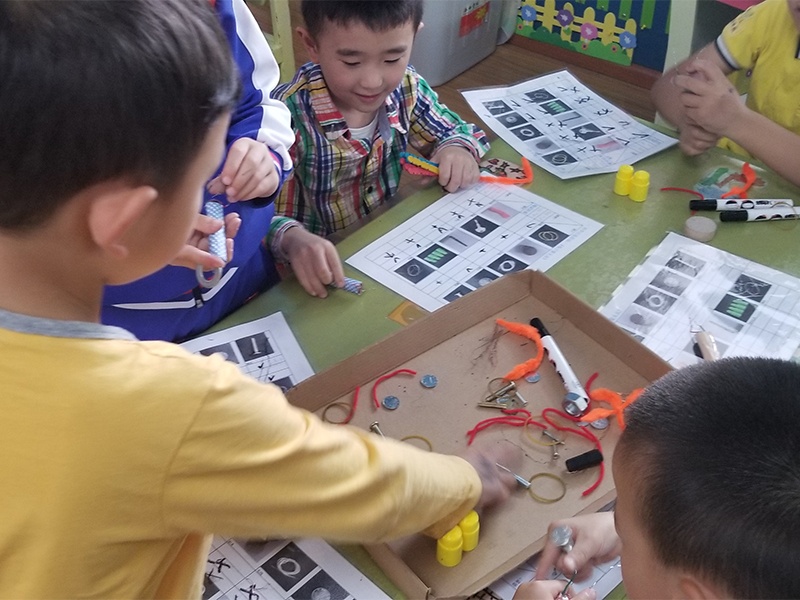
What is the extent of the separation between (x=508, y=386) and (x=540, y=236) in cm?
33

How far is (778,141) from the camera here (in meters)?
1.22

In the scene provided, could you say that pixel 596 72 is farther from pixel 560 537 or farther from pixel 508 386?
pixel 560 537

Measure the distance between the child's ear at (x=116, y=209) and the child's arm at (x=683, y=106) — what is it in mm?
1062

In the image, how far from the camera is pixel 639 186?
1.19 m

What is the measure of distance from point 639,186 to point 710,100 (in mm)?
234

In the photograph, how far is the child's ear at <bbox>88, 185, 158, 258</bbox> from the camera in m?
0.48

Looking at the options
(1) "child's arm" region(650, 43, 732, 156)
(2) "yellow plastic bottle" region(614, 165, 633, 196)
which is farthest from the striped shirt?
(1) "child's arm" region(650, 43, 732, 156)

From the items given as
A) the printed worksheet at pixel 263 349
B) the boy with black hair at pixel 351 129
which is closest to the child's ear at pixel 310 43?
the boy with black hair at pixel 351 129

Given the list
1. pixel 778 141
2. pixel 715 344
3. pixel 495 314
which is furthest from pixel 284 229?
pixel 778 141

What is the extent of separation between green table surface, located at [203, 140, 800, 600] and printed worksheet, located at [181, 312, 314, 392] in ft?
0.05

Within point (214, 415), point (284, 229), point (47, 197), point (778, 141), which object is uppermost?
point (47, 197)

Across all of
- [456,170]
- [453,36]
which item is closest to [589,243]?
[456,170]

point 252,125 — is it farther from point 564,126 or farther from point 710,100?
point 710,100

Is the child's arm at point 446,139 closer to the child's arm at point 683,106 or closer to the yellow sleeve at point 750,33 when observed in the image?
the child's arm at point 683,106
